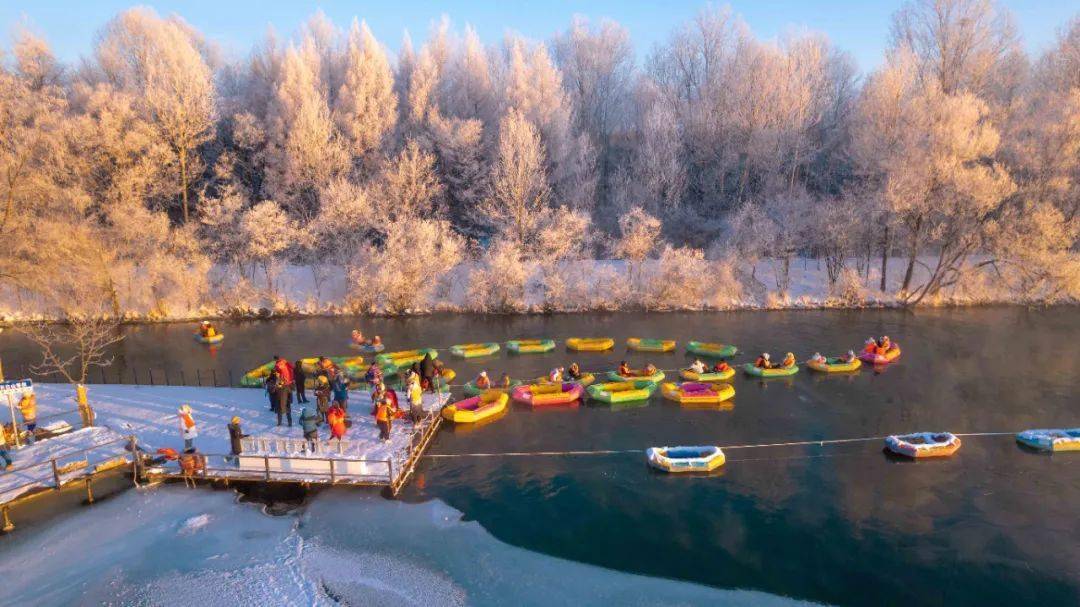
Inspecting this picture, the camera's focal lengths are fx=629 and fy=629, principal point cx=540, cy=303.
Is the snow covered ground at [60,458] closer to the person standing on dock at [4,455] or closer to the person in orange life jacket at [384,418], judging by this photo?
the person standing on dock at [4,455]

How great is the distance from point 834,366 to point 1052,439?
7.72 meters

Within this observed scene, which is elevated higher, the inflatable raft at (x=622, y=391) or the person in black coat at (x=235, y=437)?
the person in black coat at (x=235, y=437)

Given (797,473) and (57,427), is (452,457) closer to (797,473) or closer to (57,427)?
(797,473)

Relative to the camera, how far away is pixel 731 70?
53.3m

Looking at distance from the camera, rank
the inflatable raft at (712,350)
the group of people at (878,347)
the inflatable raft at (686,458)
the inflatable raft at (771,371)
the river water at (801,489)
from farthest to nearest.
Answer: the inflatable raft at (712,350) < the group of people at (878,347) < the inflatable raft at (771,371) < the inflatable raft at (686,458) < the river water at (801,489)

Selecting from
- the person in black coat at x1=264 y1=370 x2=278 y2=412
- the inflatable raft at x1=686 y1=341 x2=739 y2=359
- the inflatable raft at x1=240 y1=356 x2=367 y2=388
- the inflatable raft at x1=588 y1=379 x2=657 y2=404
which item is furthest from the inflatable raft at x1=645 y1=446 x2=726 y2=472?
the inflatable raft at x1=240 y1=356 x2=367 y2=388

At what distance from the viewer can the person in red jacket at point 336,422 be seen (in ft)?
55.1

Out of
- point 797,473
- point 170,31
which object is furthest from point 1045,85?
point 170,31

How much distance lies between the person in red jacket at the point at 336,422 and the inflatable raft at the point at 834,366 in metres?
18.1

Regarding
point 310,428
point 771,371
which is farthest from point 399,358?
point 771,371

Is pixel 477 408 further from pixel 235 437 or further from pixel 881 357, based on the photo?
pixel 881 357

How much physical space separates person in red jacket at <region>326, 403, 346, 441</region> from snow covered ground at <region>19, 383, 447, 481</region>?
1.68ft

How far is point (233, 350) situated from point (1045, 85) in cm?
5619

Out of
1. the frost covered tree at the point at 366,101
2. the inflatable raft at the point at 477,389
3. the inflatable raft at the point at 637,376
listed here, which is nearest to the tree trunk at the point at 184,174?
the frost covered tree at the point at 366,101
